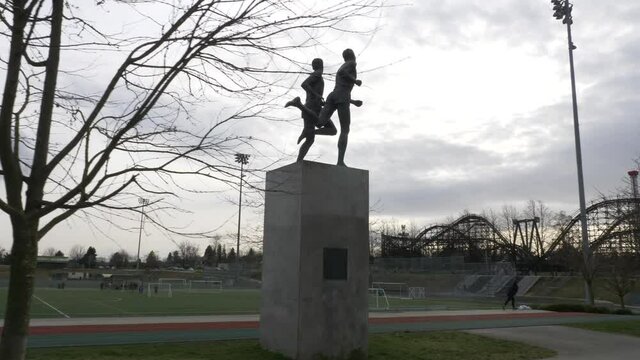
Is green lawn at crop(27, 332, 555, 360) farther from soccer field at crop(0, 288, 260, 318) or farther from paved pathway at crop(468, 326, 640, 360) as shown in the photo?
soccer field at crop(0, 288, 260, 318)

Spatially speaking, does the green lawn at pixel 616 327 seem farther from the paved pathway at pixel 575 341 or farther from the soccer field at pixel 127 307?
the soccer field at pixel 127 307

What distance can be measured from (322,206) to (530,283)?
51.5 meters

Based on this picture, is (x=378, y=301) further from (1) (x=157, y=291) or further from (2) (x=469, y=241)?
(2) (x=469, y=241)

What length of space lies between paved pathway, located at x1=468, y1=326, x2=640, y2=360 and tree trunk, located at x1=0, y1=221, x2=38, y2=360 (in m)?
11.8

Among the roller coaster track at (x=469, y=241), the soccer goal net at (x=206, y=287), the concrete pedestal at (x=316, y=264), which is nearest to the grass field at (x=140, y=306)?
the soccer goal net at (x=206, y=287)

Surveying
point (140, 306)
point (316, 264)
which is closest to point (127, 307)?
point (140, 306)

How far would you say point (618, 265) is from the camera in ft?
105

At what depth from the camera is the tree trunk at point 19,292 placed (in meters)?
4.96

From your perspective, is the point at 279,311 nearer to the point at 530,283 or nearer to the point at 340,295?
the point at 340,295

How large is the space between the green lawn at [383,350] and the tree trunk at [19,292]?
5.41 m

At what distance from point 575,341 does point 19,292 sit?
50.4 feet

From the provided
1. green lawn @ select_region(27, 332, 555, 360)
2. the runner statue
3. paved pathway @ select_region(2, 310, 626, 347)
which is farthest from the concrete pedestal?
paved pathway @ select_region(2, 310, 626, 347)

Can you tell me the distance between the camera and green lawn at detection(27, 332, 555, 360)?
1042 centimetres

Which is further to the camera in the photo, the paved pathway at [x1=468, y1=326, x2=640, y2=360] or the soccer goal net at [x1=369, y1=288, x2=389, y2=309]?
the soccer goal net at [x1=369, y1=288, x2=389, y2=309]
